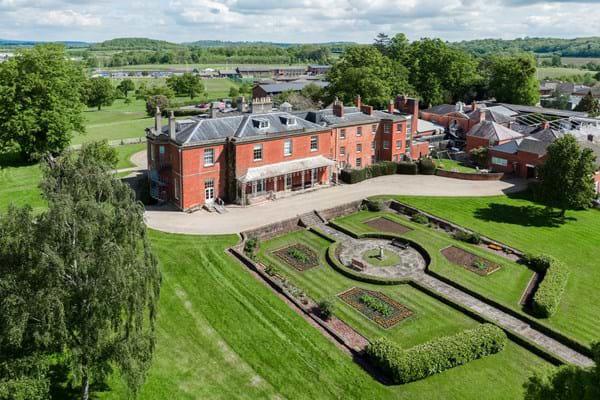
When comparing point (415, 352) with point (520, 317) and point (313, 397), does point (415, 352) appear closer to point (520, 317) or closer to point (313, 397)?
point (313, 397)

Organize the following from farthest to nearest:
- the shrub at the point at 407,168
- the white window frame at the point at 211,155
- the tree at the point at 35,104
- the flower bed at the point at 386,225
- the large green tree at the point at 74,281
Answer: the shrub at the point at 407,168 < the tree at the point at 35,104 < the white window frame at the point at 211,155 < the flower bed at the point at 386,225 < the large green tree at the point at 74,281

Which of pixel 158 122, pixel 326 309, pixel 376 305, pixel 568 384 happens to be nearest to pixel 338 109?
pixel 158 122

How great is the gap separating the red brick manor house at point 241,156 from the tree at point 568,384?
31.7 meters

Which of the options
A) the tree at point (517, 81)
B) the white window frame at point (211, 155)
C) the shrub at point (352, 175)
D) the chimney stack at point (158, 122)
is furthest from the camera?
the tree at point (517, 81)

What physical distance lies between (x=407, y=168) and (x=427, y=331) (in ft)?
105

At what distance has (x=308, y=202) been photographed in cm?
4531

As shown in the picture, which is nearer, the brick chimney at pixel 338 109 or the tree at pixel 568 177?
the tree at pixel 568 177

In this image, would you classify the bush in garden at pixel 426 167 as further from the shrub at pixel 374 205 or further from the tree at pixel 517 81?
the tree at pixel 517 81

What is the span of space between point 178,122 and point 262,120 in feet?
25.9

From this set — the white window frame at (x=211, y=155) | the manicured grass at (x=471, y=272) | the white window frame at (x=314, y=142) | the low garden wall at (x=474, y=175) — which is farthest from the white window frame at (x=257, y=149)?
the low garden wall at (x=474, y=175)

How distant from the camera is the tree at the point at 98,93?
370 ft

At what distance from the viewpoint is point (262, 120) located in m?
45.3

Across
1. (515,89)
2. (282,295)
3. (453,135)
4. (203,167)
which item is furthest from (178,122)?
(515,89)

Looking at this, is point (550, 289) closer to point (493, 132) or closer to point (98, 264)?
point (98, 264)
